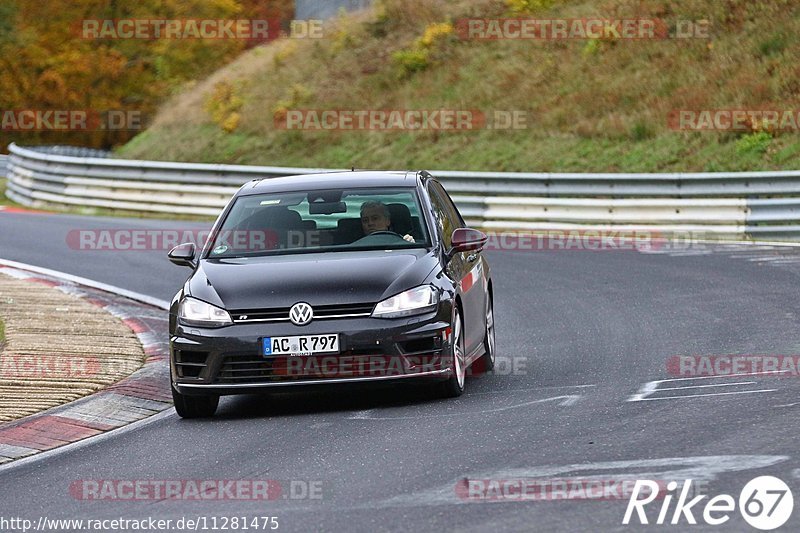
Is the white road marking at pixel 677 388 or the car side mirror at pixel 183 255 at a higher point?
the car side mirror at pixel 183 255

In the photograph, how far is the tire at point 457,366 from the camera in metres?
9.85

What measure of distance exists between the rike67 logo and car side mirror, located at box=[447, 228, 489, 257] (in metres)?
3.92

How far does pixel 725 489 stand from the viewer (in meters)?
6.62

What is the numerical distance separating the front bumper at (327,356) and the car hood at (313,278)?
0.17 meters

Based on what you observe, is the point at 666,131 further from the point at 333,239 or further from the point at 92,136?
the point at 92,136

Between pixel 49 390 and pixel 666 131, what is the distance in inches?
761

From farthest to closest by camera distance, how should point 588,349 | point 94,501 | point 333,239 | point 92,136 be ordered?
point 92,136 → point 588,349 → point 333,239 → point 94,501

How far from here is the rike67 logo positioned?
241 inches

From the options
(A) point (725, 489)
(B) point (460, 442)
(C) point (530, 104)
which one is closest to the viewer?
(A) point (725, 489)

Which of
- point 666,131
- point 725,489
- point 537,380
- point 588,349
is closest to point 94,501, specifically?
point 725,489
